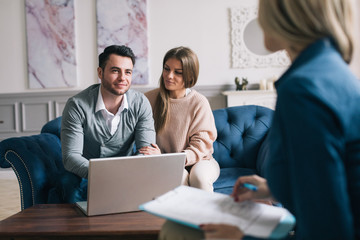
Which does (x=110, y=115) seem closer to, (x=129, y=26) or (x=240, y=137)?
(x=240, y=137)

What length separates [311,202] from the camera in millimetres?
633

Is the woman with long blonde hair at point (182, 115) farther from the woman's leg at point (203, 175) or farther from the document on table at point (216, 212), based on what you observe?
the document on table at point (216, 212)

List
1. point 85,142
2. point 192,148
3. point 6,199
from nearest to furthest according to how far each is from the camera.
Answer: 1. point 85,142
2. point 192,148
3. point 6,199

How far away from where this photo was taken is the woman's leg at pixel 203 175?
1.96m

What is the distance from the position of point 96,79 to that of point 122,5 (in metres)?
0.98

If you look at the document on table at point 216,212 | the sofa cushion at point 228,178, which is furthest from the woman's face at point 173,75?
the document on table at point 216,212

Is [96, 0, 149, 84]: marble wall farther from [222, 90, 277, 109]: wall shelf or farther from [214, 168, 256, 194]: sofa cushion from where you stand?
[214, 168, 256, 194]: sofa cushion

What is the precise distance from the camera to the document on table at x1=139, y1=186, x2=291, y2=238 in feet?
2.64

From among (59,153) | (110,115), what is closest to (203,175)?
(110,115)

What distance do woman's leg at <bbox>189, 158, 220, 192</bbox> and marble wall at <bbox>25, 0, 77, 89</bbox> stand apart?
10.0 ft

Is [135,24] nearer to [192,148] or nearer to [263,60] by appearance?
[263,60]

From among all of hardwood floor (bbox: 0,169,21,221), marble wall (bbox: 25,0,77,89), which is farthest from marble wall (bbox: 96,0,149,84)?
hardwood floor (bbox: 0,169,21,221)

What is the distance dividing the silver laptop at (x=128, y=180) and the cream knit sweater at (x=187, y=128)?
73 cm

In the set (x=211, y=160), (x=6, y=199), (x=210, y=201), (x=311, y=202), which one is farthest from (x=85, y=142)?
(x=6, y=199)
